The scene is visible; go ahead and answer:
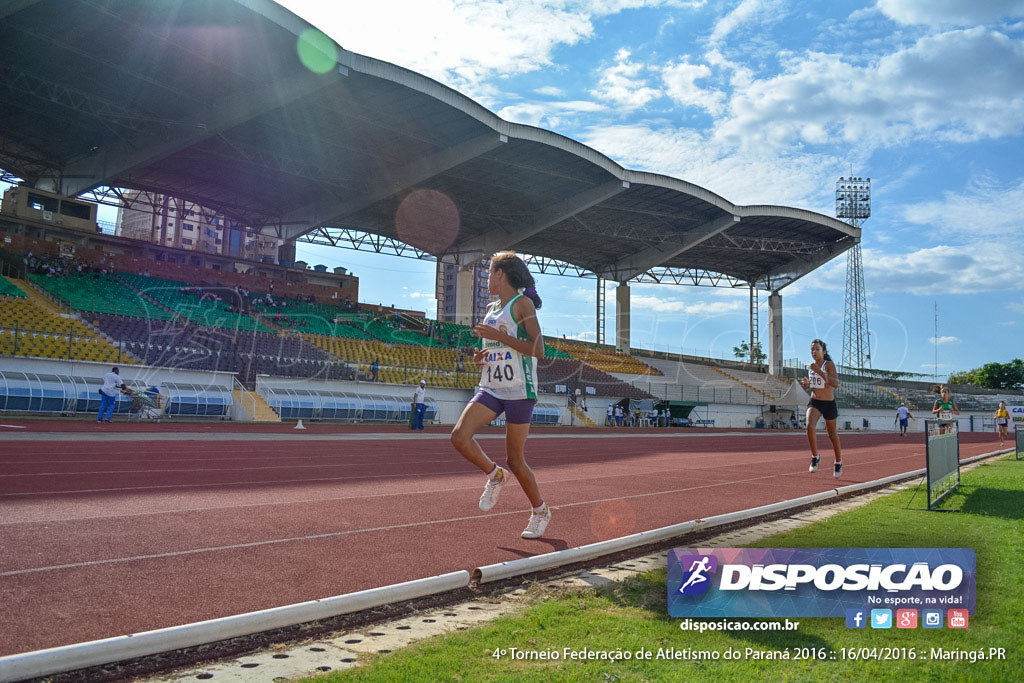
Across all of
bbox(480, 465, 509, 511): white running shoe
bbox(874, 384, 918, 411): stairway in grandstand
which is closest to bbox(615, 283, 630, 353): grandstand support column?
bbox(874, 384, 918, 411): stairway in grandstand

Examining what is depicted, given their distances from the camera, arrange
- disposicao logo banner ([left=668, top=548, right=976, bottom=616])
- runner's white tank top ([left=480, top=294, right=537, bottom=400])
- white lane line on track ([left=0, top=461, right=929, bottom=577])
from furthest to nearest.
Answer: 1. runner's white tank top ([left=480, top=294, right=537, bottom=400])
2. white lane line on track ([left=0, top=461, right=929, bottom=577])
3. disposicao logo banner ([left=668, top=548, right=976, bottom=616])

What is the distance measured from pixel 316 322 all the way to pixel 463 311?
37.7 ft

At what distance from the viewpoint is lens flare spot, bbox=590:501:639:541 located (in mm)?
5812

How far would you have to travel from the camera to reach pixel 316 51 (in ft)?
76.8

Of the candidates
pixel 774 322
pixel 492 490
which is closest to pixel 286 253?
pixel 774 322

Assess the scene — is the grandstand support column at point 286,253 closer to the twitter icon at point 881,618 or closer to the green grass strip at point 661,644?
the green grass strip at point 661,644

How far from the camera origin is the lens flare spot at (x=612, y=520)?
19.1ft

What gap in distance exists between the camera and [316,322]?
123 ft

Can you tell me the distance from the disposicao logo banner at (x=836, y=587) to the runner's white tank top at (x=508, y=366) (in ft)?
6.21

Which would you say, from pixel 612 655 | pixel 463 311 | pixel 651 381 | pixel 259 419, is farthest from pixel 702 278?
pixel 612 655

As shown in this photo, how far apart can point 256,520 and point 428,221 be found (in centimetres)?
3748

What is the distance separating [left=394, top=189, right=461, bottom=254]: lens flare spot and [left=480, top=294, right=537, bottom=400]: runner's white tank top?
33139mm

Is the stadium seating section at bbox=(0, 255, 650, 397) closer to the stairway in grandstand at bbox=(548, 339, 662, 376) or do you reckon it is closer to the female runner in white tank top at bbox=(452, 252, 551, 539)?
the stairway in grandstand at bbox=(548, 339, 662, 376)

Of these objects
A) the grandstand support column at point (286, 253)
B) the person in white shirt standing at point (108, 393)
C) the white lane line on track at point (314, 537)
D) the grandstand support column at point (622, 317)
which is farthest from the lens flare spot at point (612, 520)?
the grandstand support column at point (622, 317)
